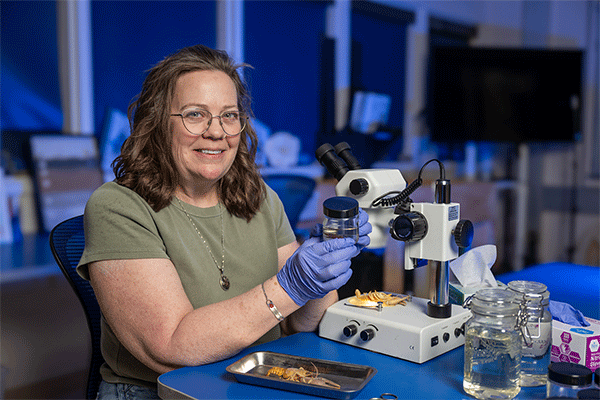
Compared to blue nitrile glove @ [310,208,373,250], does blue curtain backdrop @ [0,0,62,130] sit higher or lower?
higher

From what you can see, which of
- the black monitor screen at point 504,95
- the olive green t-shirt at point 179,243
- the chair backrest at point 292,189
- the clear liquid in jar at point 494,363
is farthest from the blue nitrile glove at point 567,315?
the black monitor screen at point 504,95

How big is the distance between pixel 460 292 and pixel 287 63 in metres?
2.77

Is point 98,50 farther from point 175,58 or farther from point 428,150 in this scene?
point 428,150

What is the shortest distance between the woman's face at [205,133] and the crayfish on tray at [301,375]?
1.92 ft

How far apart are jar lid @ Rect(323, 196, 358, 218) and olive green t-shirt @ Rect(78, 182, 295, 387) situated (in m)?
0.41

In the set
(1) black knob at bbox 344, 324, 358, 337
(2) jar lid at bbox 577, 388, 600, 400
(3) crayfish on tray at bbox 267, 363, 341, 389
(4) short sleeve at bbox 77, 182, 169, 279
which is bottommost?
(3) crayfish on tray at bbox 267, 363, 341, 389

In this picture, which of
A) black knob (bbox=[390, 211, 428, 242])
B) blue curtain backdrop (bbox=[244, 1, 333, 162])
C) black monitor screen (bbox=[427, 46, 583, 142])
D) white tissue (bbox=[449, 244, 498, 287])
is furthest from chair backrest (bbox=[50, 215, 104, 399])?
black monitor screen (bbox=[427, 46, 583, 142])

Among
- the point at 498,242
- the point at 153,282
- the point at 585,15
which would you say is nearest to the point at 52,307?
the point at 153,282

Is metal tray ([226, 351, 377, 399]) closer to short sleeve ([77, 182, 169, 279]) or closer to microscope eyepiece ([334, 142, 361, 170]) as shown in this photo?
short sleeve ([77, 182, 169, 279])

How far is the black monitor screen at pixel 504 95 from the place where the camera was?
4199 millimetres

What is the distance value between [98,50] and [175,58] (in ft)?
5.13

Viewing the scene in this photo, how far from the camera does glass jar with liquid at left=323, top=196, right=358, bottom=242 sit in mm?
1020

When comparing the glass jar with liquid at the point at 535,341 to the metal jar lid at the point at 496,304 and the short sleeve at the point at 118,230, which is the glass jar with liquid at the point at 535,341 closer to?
the metal jar lid at the point at 496,304

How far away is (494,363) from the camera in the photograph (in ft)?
2.84
